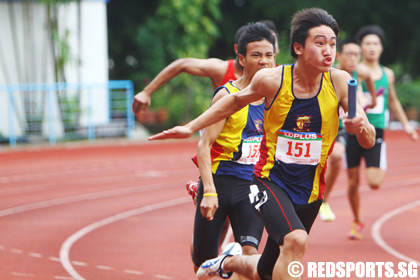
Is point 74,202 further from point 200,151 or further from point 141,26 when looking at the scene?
point 141,26

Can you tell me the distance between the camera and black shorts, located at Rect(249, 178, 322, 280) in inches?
183

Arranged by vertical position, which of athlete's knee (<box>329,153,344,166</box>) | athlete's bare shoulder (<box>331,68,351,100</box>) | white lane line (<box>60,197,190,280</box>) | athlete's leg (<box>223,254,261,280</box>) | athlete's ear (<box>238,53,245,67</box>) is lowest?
white lane line (<box>60,197,190,280</box>)

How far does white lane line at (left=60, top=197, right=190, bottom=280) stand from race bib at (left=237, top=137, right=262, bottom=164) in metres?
2.16

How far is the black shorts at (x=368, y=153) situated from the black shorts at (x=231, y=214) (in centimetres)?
346

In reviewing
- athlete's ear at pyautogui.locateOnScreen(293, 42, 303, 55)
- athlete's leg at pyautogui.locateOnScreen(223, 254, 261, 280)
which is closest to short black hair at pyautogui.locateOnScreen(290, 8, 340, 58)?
athlete's ear at pyautogui.locateOnScreen(293, 42, 303, 55)

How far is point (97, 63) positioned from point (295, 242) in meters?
20.6

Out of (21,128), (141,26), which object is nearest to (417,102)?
(141,26)

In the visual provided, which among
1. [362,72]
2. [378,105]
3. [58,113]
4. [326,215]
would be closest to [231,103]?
[362,72]

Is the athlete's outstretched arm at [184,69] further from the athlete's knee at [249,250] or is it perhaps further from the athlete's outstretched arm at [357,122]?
the athlete's outstretched arm at [357,122]

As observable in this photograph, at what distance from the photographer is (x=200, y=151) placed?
527 centimetres

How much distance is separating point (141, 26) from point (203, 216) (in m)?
23.1

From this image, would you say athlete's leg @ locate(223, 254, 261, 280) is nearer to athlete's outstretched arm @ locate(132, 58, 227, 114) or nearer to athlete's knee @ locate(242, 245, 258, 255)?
athlete's knee @ locate(242, 245, 258, 255)

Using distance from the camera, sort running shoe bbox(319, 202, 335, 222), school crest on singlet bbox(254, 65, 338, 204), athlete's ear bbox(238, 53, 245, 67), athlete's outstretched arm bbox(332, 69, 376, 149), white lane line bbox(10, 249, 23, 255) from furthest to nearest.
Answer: running shoe bbox(319, 202, 335, 222) → white lane line bbox(10, 249, 23, 255) → athlete's ear bbox(238, 53, 245, 67) → school crest on singlet bbox(254, 65, 338, 204) → athlete's outstretched arm bbox(332, 69, 376, 149)

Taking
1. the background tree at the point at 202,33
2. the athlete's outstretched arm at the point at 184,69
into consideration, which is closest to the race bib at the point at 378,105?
the athlete's outstretched arm at the point at 184,69
